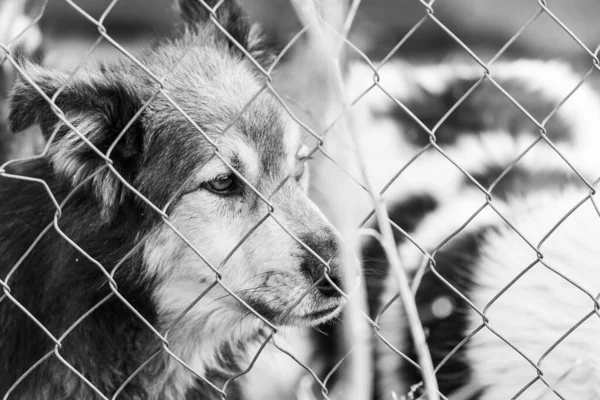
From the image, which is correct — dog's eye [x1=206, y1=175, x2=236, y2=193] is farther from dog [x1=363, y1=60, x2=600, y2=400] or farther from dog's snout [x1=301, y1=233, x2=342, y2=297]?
dog [x1=363, y1=60, x2=600, y2=400]

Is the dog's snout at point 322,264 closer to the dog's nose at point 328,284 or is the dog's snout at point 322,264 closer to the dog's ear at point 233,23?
the dog's nose at point 328,284

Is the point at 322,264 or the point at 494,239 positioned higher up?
the point at 494,239

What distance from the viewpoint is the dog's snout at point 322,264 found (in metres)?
2.44

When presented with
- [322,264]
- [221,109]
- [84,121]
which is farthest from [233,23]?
[322,264]

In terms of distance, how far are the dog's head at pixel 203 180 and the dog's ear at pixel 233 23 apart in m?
0.21

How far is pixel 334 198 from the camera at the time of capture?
1.41 m

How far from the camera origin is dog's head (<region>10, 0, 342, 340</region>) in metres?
2.45

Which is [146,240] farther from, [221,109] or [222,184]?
[221,109]

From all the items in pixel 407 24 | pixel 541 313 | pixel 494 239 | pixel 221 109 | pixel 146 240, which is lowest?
pixel 146 240

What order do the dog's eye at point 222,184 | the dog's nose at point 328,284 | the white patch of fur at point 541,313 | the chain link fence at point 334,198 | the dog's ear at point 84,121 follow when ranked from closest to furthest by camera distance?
1. the chain link fence at point 334,198
2. the dog's ear at point 84,121
3. the dog's nose at point 328,284
4. the dog's eye at point 222,184
5. the white patch of fur at point 541,313

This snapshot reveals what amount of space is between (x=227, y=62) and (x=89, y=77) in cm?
68

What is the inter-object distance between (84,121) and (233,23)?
999 mm

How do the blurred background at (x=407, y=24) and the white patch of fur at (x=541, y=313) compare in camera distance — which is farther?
the blurred background at (x=407, y=24)

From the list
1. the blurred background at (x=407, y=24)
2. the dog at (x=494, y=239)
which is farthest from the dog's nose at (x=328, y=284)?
the blurred background at (x=407, y=24)
